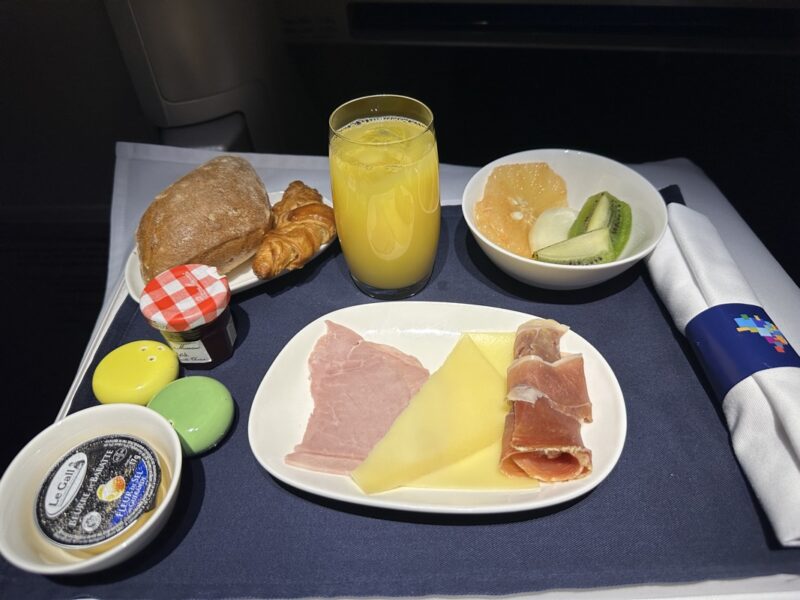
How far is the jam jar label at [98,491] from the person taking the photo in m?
0.75

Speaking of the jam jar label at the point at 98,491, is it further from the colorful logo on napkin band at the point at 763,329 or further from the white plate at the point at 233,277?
the colorful logo on napkin band at the point at 763,329

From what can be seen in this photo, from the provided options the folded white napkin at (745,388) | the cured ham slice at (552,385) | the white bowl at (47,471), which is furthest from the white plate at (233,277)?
the folded white napkin at (745,388)

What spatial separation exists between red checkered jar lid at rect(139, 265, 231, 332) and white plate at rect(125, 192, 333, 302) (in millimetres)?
146

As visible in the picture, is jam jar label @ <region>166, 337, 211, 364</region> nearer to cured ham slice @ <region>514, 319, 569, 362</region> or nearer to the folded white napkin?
cured ham slice @ <region>514, 319, 569, 362</region>

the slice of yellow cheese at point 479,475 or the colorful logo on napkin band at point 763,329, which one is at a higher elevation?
the colorful logo on napkin band at point 763,329

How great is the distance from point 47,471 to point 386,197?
0.68 meters

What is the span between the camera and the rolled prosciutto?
806mm

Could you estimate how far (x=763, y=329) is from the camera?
933 millimetres

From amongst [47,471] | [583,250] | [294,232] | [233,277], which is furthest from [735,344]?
[47,471]

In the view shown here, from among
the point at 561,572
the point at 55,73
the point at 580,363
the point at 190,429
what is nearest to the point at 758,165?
the point at 580,363

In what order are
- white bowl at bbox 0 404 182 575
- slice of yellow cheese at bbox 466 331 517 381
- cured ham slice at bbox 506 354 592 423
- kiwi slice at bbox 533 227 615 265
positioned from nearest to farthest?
white bowl at bbox 0 404 182 575, cured ham slice at bbox 506 354 592 423, slice of yellow cheese at bbox 466 331 517 381, kiwi slice at bbox 533 227 615 265

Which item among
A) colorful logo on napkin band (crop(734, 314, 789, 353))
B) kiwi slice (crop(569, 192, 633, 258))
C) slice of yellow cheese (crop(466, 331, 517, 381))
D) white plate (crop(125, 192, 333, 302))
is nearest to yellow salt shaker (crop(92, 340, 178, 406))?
white plate (crop(125, 192, 333, 302))

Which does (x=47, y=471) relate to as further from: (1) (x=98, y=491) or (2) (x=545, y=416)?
(2) (x=545, y=416)

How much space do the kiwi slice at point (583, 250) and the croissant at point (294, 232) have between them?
1.49 ft
